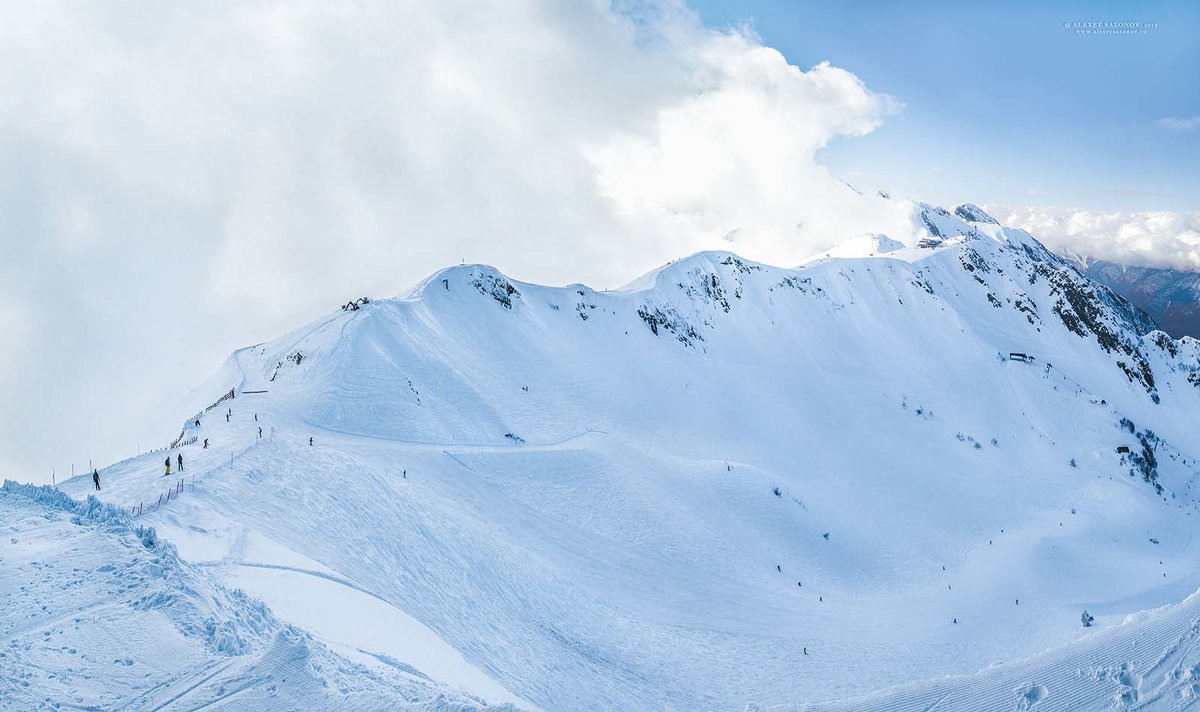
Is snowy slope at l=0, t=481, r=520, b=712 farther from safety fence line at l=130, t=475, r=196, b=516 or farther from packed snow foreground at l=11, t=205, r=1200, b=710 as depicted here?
safety fence line at l=130, t=475, r=196, b=516

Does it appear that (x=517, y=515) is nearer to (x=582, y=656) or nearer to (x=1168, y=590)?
(x=582, y=656)

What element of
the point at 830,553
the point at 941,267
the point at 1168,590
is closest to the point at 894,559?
the point at 830,553

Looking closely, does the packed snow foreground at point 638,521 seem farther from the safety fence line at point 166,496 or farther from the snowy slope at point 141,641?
the safety fence line at point 166,496

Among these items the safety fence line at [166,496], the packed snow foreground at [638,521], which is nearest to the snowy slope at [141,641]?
the packed snow foreground at [638,521]

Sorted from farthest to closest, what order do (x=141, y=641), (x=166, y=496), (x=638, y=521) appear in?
(x=638, y=521), (x=166, y=496), (x=141, y=641)

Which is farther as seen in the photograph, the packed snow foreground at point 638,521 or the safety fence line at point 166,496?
the safety fence line at point 166,496

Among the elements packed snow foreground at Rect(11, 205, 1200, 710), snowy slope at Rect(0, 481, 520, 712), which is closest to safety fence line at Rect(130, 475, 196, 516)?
packed snow foreground at Rect(11, 205, 1200, 710)

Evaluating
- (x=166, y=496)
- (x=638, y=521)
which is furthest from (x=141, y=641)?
(x=638, y=521)

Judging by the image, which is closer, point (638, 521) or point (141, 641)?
point (141, 641)

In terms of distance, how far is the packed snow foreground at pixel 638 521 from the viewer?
12.4 m

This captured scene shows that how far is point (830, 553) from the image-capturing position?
45.4 meters

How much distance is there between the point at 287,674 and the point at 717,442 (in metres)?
49.6

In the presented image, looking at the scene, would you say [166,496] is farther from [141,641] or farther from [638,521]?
[638,521]

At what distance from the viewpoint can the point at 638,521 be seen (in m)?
40.2
